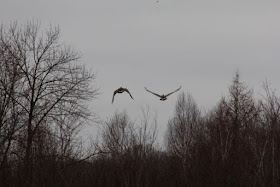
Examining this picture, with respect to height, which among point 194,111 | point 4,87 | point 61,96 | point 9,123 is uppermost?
point 194,111

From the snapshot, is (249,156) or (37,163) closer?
(37,163)

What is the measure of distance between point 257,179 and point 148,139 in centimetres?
412

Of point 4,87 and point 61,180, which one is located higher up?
point 4,87

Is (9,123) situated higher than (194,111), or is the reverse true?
(194,111)

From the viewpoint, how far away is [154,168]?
10.9 metres

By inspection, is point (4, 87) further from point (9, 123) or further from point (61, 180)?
point (61, 180)

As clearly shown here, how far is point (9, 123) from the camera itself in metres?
12.6

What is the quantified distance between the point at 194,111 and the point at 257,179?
1334 inches

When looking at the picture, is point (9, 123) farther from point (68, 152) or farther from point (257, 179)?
point (257, 179)

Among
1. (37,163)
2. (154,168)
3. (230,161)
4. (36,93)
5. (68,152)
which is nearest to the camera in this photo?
(37,163)

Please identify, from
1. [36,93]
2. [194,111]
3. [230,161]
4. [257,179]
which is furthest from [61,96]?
[194,111]

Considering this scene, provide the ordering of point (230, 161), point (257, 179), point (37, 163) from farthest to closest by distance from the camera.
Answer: point (230, 161), point (257, 179), point (37, 163)

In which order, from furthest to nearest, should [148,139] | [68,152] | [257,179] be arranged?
[257,179] < [148,139] < [68,152]

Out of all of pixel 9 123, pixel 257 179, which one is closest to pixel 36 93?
pixel 9 123
